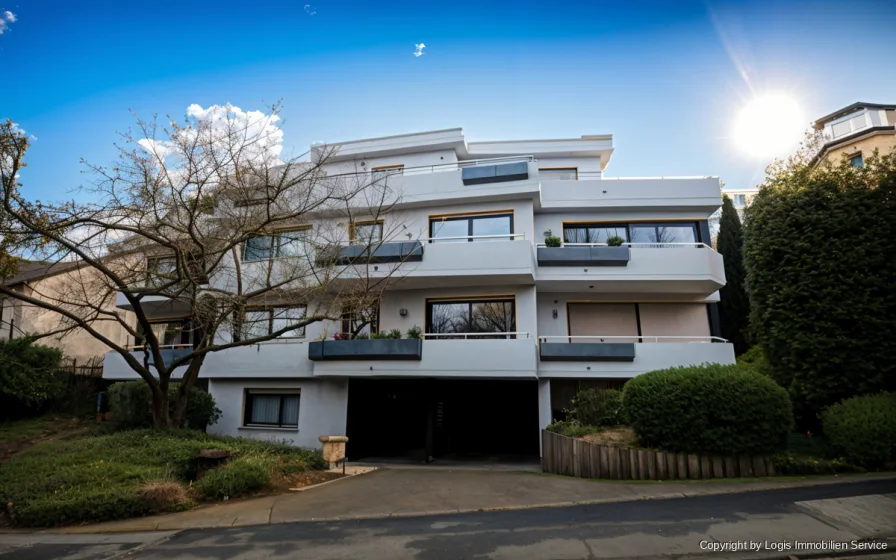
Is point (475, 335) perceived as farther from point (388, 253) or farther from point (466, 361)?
point (388, 253)

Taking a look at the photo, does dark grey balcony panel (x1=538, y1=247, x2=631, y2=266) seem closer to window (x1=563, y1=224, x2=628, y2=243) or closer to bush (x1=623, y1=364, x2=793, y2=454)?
window (x1=563, y1=224, x2=628, y2=243)

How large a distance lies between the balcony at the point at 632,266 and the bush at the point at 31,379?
1796cm

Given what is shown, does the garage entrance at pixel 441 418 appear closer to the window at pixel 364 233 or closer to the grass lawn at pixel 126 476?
the grass lawn at pixel 126 476

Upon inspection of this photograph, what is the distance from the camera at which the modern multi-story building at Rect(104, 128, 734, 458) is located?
604 inches

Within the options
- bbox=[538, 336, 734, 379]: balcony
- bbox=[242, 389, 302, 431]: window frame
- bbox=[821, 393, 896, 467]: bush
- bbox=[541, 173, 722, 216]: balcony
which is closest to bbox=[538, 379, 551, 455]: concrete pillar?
bbox=[538, 336, 734, 379]: balcony

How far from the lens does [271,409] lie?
1761 cm

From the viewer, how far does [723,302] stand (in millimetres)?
24281

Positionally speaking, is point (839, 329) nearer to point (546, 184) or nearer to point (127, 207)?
point (546, 184)

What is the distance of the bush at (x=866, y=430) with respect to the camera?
9547 millimetres

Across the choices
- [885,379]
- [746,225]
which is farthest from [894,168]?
[885,379]

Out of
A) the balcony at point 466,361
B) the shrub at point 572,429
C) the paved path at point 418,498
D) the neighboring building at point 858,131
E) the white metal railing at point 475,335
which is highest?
the neighboring building at point 858,131

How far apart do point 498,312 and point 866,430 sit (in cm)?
936

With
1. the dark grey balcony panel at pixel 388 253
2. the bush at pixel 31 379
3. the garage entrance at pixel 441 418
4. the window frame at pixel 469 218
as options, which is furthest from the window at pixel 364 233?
the bush at pixel 31 379

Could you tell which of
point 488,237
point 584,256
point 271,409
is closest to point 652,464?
point 584,256
